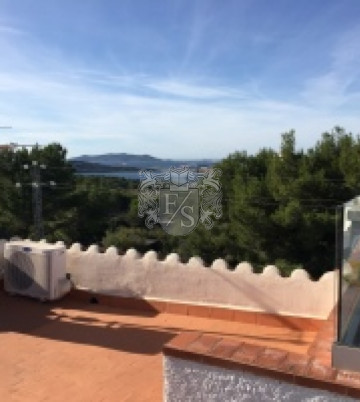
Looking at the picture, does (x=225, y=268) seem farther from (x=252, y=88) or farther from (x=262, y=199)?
(x=252, y=88)

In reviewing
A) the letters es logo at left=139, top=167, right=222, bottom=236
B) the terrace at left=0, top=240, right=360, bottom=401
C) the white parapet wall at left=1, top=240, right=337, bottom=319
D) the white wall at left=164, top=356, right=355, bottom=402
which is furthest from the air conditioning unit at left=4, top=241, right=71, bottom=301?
the letters es logo at left=139, top=167, right=222, bottom=236

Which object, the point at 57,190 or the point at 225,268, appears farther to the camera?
the point at 57,190

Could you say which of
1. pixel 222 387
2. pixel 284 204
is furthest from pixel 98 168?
pixel 222 387

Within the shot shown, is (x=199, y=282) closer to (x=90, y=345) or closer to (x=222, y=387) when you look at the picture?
(x=90, y=345)

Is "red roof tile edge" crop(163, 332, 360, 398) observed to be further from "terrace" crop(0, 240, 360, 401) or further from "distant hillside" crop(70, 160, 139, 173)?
"distant hillside" crop(70, 160, 139, 173)

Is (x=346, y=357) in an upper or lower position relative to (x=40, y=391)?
upper

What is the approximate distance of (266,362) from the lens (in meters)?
2.52

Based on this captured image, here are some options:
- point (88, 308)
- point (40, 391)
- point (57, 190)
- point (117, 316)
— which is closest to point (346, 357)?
point (40, 391)

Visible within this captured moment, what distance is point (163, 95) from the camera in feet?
55.4

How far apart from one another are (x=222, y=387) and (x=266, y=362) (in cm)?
29

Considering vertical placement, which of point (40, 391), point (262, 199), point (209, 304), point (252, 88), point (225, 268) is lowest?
point (40, 391)

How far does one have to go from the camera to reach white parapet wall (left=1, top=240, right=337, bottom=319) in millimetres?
5691

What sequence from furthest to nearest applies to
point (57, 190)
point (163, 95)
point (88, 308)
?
point (57, 190), point (163, 95), point (88, 308)

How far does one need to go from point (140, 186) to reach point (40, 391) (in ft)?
43.8
